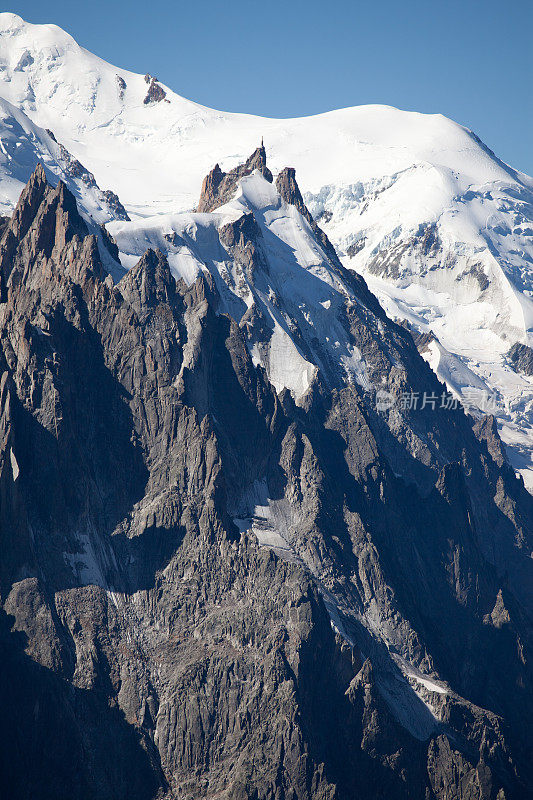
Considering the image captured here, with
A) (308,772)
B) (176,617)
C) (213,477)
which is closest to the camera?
(308,772)

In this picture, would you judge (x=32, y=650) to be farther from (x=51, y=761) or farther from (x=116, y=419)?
(x=116, y=419)

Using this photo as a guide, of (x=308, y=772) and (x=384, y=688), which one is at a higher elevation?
(x=384, y=688)

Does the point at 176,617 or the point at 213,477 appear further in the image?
the point at 213,477

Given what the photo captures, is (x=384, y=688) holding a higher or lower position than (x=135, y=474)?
lower

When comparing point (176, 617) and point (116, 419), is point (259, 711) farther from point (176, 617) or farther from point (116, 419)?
point (116, 419)

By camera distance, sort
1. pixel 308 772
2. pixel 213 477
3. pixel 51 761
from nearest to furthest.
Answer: pixel 51 761 < pixel 308 772 < pixel 213 477

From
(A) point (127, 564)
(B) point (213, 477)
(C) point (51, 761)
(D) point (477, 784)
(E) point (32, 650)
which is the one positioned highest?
A: (B) point (213, 477)

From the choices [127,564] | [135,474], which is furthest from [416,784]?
[135,474]

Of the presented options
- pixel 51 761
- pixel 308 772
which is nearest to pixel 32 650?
pixel 51 761

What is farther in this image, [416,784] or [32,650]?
[416,784]
